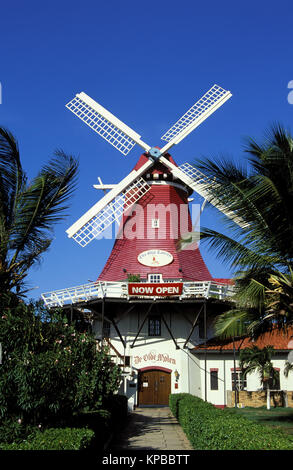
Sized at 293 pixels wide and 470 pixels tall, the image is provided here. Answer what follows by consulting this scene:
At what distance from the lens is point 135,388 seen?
88.6 ft

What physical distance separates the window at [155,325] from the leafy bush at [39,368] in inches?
658

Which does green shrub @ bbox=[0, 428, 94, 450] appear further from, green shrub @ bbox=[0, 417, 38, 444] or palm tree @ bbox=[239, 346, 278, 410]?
palm tree @ bbox=[239, 346, 278, 410]

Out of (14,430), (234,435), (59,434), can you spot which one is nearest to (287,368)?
(234,435)

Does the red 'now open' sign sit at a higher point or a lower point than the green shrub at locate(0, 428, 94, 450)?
higher

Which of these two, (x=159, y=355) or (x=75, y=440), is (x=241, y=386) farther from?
(x=75, y=440)

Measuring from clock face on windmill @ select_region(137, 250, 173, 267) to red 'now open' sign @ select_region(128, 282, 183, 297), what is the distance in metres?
2.48

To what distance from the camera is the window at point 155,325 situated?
28.0 m

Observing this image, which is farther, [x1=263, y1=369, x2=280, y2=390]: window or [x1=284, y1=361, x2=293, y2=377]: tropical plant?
[x1=263, y1=369, x2=280, y2=390]: window

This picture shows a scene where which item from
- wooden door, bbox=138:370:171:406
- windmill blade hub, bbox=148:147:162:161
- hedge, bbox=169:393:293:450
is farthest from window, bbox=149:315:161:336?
hedge, bbox=169:393:293:450

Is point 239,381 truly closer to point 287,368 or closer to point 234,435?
point 287,368

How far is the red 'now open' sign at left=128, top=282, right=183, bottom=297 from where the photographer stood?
25.3m

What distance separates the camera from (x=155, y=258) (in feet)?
91.2
